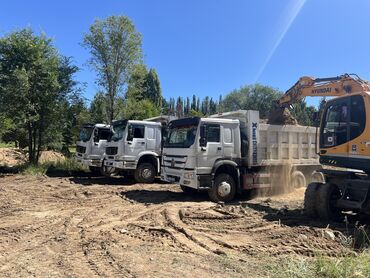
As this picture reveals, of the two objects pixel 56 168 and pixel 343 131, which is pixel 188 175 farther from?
pixel 56 168

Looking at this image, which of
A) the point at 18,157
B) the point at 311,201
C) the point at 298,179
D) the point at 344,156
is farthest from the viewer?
the point at 18,157

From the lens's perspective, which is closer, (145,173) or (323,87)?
(323,87)

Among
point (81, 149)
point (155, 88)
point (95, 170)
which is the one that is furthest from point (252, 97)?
point (81, 149)

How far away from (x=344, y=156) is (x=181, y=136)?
5.17 m

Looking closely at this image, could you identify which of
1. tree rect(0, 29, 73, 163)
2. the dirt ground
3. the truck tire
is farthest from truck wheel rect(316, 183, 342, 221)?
tree rect(0, 29, 73, 163)

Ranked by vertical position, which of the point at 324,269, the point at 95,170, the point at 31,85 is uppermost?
the point at 31,85

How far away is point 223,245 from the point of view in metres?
7.63

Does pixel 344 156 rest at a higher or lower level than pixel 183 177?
higher

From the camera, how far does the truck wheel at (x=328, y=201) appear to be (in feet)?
33.0

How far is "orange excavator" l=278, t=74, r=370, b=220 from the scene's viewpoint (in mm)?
9492

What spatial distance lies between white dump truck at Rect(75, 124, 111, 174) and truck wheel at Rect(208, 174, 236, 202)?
8282mm

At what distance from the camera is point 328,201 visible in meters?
10.1

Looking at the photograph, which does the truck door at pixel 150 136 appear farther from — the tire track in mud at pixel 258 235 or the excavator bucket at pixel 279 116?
the tire track in mud at pixel 258 235

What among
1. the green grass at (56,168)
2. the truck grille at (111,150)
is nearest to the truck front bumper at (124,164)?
the truck grille at (111,150)
